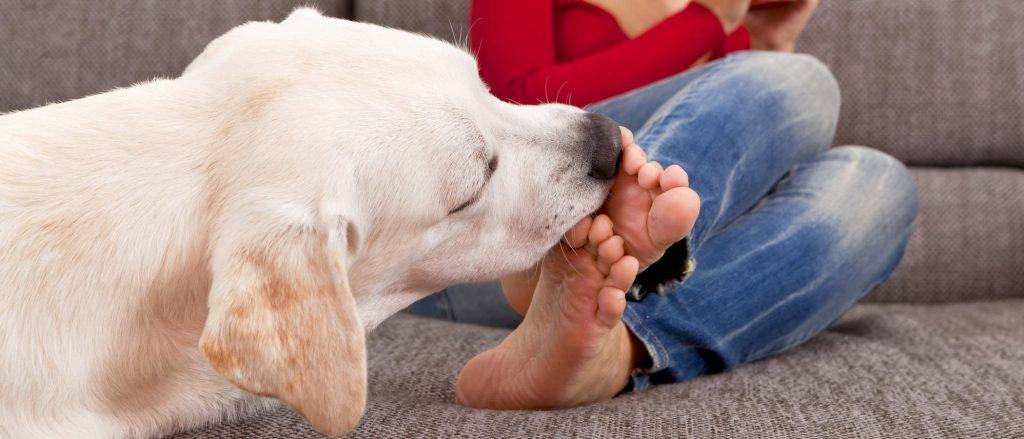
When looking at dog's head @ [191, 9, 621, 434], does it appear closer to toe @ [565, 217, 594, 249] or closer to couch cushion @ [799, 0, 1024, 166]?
toe @ [565, 217, 594, 249]

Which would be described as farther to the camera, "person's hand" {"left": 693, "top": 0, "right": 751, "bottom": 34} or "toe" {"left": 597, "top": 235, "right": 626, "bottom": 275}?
"person's hand" {"left": 693, "top": 0, "right": 751, "bottom": 34}

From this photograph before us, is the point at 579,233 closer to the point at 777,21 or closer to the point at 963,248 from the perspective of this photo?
Answer: the point at 777,21

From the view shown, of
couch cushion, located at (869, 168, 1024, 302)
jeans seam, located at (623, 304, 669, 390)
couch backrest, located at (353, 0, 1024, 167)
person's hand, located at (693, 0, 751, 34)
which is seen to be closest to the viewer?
jeans seam, located at (623, 304, 669, 390)

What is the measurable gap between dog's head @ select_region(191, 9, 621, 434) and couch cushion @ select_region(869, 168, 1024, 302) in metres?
1.49

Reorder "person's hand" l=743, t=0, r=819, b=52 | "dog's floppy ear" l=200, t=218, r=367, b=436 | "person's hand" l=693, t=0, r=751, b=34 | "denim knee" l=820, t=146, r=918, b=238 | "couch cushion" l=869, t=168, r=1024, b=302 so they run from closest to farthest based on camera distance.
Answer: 1. "dog's floppy ear" l=200, t=218, r=367, b=436
2. "denim knee" l=820, t=146, r=918, b=238
3. "person's hand" l=693, t=0, r=751, b=34
4. "person's hand" l=743, t=0, r=819, b=52
5. "couch cushion" l=869, t=168, r=1024, b=302

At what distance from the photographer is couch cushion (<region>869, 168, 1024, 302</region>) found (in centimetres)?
233

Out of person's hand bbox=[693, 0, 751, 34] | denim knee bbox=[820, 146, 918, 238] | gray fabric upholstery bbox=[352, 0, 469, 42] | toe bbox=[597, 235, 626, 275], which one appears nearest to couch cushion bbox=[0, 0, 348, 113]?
gray fabric upholstery bbox=[352, 0, 469, 42]

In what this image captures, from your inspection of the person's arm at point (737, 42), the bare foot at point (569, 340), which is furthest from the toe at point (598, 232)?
the person's arm at point (737, 42)

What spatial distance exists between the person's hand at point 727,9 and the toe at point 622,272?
1.01 metres

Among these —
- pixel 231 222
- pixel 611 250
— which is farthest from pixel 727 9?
pixel 231 222

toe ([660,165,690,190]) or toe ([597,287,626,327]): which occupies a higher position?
toe ([660,165,690,190])

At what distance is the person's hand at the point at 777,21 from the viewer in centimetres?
211

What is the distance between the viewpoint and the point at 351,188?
0.98 m

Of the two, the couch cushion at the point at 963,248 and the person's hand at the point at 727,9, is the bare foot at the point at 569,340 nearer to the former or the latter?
the person's hand at the point at 727,9
